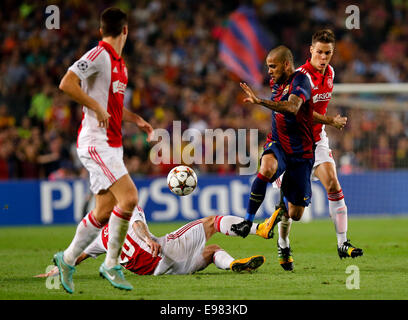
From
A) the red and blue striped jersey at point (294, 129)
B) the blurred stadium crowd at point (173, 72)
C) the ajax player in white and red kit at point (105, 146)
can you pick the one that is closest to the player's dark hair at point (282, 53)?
the red and blue striped jersey at point (294, 129)

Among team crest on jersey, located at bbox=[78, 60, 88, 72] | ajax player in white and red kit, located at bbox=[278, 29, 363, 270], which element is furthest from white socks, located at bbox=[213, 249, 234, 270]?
team crest on jersey, located at bbox=[78, 60, 88, 72]

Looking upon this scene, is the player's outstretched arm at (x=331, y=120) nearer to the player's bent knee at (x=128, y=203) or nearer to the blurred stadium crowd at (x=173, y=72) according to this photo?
the player's bent knee at (x=128, y=203)

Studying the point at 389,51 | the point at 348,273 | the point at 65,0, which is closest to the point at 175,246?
the point at 348,273

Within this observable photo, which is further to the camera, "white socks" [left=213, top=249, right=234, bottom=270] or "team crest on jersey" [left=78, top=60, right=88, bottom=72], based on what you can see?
"white socks" [left=213, top=249, right=234, bottom=270]

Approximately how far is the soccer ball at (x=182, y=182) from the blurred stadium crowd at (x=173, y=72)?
23.8 ft

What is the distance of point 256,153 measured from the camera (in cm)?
1636

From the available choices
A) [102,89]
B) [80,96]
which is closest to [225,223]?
[102,89]

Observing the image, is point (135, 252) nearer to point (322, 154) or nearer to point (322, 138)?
point (322, 154)

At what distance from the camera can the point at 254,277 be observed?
7.44 metres

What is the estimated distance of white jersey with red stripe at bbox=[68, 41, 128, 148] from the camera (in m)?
6.18

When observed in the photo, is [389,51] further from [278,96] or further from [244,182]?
[278,96]

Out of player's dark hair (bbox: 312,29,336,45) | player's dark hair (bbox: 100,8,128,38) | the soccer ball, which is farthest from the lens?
the soccer ball

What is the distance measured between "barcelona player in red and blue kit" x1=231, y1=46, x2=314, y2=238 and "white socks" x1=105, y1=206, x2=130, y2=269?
1683mm

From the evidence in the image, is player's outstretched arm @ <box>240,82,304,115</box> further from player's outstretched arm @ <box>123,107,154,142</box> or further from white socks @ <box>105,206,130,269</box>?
white socks @ <box>105,206,130,269</box>
